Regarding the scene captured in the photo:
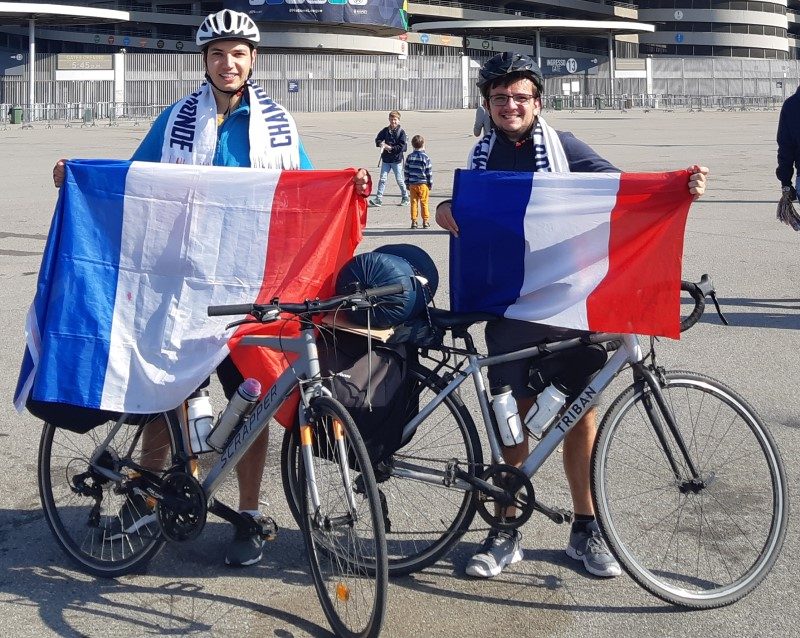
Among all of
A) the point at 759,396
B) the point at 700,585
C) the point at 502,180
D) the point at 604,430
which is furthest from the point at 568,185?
the point at 759,396

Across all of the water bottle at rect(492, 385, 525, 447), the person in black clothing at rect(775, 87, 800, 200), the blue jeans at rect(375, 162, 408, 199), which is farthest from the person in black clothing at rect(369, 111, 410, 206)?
the water bottle at rect(492, 385, 525, 447)

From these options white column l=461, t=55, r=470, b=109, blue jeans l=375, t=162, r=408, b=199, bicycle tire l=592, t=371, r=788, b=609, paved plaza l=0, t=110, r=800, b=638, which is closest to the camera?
paved plaza l=0, t=110, r=800, b=638

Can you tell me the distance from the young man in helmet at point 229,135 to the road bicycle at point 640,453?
48cm

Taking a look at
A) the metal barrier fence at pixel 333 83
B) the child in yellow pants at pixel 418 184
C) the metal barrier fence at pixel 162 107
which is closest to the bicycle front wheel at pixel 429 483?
the child in yellow pants at pixel 418 184

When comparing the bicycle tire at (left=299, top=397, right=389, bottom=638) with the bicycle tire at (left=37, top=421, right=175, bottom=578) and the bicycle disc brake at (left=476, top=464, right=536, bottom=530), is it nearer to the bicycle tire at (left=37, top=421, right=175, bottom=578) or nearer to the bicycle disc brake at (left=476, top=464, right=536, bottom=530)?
the bicycle disc brake at (left=476, top=464, right=536, bottom=530)

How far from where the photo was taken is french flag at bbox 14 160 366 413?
13.7 ft

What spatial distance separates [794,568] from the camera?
4215 millimetres

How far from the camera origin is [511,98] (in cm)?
423

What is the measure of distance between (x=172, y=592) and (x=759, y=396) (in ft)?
13.1

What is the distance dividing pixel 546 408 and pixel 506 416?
0.51ft

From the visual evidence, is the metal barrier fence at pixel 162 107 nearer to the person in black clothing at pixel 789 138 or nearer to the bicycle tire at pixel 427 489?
the person in black clothing at pixel 789 138

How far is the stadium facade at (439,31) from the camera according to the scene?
73.3m

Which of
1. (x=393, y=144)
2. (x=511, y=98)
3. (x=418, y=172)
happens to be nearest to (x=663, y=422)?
(x=511, y=98)

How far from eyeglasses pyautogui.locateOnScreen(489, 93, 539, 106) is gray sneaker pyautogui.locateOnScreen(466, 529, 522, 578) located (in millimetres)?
1661
